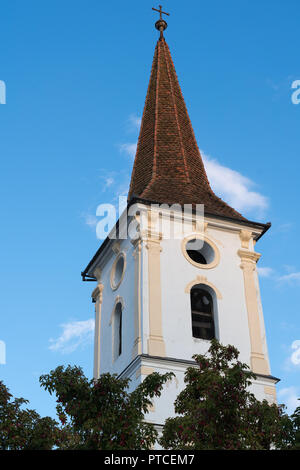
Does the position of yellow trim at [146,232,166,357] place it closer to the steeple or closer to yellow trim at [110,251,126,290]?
yellow trim at [110,251,126,290]

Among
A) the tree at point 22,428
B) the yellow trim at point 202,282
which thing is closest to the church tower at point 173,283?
the yellow trim at point 202,282

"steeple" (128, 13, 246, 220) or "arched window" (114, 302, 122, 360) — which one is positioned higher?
"steeple" (128, 13, 246, 220)

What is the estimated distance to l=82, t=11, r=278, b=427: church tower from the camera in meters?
23.7

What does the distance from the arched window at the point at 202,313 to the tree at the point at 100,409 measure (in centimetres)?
1085

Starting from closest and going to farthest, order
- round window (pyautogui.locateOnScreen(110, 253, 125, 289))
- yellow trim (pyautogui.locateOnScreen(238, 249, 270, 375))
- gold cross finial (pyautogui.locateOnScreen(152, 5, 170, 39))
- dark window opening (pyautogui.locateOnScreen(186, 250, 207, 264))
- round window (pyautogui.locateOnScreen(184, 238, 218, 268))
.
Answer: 1. yellow trim (pyautogui.locateOnScreen(238, 249, 270, 375))
2. round window (pyautogui.locateOnScreen(184, 238, 218, 268))
3. dark window opening (pyautogui.locateOnScreen(186, 250, 207, 264))
4. round window (pyautogui.locateOnScreen(110, 253, 125, 289))
5. gold cross finial (pyautogui.locateOnScreen(152, 5, 170, 39))

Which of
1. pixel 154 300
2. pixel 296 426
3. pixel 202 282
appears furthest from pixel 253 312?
pixel 296 426

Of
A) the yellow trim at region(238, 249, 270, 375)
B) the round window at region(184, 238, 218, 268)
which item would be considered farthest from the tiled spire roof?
the yellow trim at region(238, 249, 270, 375)

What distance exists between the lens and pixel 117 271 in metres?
27.8

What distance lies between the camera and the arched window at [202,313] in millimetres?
25109

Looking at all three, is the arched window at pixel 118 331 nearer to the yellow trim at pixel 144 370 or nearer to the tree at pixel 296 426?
the yellow trim at pixel 144 370

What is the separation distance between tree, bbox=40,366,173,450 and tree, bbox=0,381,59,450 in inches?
17.6
